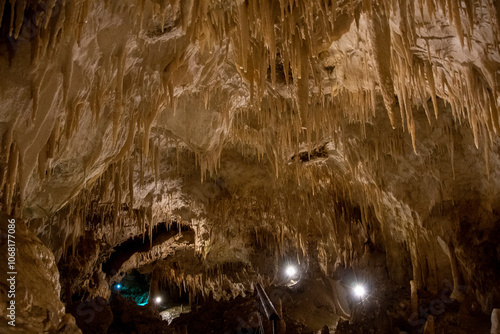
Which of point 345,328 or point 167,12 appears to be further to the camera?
point 345,328

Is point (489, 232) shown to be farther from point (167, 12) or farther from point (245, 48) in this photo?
point (167, 12)

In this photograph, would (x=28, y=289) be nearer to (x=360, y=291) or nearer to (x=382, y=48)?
(x=382, y=48)

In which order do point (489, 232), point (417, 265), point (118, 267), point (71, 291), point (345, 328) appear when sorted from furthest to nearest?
point (118, 267), point (71, 291), point (345, 328), point (417, 265), point (489, 232)

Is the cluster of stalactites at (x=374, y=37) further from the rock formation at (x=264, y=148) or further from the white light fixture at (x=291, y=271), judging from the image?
the white light fixture at (x=291, y=271)

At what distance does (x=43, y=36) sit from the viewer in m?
2.96

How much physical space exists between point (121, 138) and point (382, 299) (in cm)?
729

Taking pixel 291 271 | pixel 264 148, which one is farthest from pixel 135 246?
pixel 264 148

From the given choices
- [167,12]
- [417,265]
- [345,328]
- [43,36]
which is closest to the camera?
→ [43,36]

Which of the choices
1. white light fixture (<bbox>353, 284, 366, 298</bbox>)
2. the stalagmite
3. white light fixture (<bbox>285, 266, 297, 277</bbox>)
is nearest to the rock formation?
the stalagmite

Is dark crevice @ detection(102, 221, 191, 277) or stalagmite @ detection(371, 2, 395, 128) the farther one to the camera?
dark crevice @ detection(102, 221, 191, 277)

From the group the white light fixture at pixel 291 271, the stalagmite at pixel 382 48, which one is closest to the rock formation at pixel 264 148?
the stalagmite at pixel 382 48

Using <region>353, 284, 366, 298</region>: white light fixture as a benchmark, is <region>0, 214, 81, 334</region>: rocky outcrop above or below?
above

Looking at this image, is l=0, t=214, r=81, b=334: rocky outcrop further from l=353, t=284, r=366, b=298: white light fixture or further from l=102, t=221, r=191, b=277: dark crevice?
l=102, t=221, r=191, b=277: dark crevice

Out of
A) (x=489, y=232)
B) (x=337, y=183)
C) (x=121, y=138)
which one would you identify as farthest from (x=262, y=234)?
(x=121, y=138)
